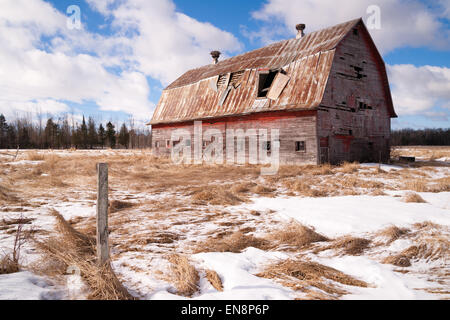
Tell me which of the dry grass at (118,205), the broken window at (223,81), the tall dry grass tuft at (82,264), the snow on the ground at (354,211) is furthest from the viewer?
the broken window at (223,81)

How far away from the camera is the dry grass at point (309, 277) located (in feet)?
8.54

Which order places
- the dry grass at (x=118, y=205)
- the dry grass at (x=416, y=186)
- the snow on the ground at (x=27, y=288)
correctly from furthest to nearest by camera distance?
the dry grass at (x=416, y=186), the dry grass at (x=118, y=205), the snow on the ground at (x=27, y=288)

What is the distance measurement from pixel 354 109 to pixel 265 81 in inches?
226

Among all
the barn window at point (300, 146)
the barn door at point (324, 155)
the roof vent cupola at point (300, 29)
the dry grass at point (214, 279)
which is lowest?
the dry grass at point (214, 279)

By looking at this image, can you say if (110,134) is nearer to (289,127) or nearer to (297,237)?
(289,127)

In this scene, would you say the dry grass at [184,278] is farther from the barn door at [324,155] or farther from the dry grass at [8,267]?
the barn door at [324,155]

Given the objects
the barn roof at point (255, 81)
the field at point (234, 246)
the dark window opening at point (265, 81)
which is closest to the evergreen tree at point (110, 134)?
the barn roof at point (255, 81)

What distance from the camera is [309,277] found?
9.39 ft

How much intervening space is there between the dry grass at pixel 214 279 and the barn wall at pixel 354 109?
12078mm

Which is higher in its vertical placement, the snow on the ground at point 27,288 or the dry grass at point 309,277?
the snow on the ground at point 27,288

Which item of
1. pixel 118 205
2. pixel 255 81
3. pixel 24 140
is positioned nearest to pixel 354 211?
pixel 118 205

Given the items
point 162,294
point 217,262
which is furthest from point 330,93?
point 162,294
